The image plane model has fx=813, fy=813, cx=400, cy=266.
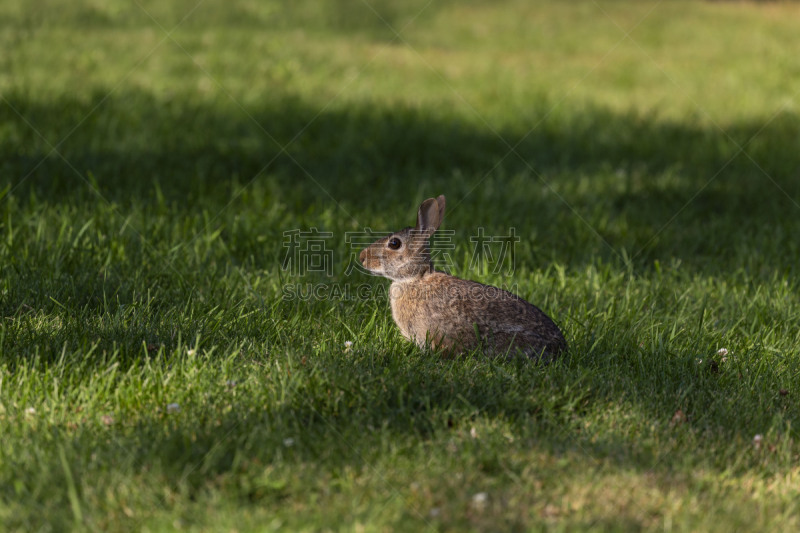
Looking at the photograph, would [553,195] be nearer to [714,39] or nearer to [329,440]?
[329,440]

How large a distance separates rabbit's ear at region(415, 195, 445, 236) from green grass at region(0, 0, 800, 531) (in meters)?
0.56

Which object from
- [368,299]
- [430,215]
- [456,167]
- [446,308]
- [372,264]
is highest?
[456,167]

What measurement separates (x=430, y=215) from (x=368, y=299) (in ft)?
2.29

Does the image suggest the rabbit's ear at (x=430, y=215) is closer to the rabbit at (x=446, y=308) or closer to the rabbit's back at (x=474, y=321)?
the rabbit at (x=446, y=308)

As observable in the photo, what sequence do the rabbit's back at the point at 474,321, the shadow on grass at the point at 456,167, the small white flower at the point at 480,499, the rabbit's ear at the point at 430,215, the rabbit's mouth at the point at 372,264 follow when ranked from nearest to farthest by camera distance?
the small white flower at the point at 480,499 < the rabbit's back at the point at 474,321 < the rabbit's ear at the point at 430,215 < the rabbit's mouth at the point at 372,264 < the shadow on grass at the point at 456,167

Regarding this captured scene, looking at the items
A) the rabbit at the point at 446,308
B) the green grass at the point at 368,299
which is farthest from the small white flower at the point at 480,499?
the rabbit at the point at 446,308

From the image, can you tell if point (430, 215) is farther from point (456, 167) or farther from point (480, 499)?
point (456, 167)

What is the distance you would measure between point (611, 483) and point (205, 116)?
695 centimetres

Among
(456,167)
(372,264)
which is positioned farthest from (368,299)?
(456,167)

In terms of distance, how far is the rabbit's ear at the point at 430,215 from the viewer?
4488 mm

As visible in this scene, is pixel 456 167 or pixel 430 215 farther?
pixel 456 167

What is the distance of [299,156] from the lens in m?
7.99

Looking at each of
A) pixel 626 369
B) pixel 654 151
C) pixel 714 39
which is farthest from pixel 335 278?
pixel 714 39

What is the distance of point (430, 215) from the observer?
451 centimetres
